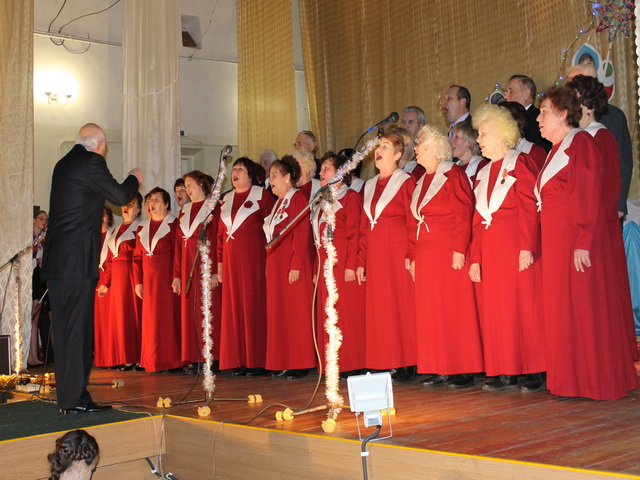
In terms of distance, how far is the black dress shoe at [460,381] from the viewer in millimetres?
4707

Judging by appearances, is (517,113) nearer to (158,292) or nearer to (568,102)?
(568,102)

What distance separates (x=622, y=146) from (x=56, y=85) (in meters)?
7.43

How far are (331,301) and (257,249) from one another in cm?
258

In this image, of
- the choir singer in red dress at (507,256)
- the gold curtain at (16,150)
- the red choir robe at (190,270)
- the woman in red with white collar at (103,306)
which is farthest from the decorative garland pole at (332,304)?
the gold curtain at (16,150)

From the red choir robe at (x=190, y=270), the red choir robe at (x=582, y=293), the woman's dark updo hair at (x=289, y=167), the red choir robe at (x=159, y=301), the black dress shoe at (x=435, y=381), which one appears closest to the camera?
the red choir robe at (x=582, y=293)

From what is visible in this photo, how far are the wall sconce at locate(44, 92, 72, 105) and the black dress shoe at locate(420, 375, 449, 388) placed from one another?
691 cm

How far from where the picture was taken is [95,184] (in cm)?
446

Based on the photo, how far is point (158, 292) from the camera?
7148 millimetres

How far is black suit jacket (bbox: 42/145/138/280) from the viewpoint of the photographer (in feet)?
14.5

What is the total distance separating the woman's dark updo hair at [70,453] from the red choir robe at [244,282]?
3.01 metres

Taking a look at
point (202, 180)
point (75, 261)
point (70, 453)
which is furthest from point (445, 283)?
point (202, 180)

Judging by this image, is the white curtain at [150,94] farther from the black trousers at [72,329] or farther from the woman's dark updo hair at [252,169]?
the black trousers at [72,329]

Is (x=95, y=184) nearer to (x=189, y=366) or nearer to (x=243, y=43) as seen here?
Result: (x=189, y=366)

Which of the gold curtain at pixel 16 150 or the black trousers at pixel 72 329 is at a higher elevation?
the gold curtain at pixel 16 150
